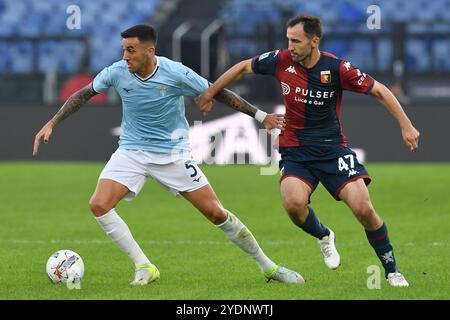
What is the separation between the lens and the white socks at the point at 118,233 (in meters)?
8.59

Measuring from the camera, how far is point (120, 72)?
8.74 metres

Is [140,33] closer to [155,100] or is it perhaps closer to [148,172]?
[155,100]

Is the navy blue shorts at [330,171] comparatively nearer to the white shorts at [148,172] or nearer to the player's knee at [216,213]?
the player's knee at [216,213]

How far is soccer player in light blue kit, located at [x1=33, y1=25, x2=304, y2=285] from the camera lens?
28.2ft

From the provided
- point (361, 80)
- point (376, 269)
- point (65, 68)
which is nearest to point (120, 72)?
point (361, 80)

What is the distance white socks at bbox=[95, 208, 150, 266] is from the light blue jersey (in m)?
0.61

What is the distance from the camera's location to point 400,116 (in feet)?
26.8

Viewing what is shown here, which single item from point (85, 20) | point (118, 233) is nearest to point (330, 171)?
point (118, 233)

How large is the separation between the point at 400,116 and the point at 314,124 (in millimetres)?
839

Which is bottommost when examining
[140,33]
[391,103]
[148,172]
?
[148,172]

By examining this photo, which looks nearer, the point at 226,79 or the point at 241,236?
the point at 226,79

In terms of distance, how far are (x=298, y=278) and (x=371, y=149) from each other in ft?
42.3

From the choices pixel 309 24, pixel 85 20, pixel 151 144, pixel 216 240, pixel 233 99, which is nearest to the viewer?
pixel 309 24

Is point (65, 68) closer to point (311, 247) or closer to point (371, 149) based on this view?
point (371, 149)
